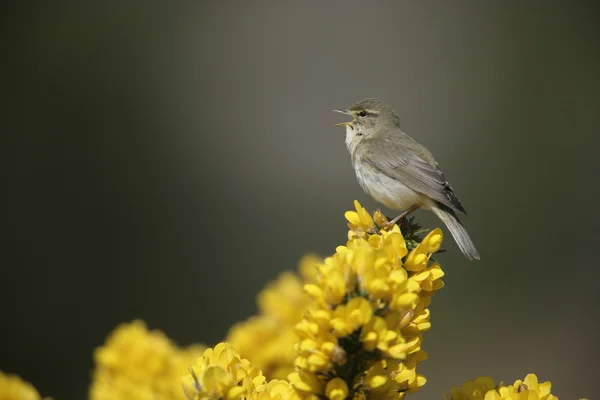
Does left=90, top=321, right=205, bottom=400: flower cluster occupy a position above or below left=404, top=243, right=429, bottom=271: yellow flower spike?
above

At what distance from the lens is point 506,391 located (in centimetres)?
157

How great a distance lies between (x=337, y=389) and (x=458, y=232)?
88.1 inches

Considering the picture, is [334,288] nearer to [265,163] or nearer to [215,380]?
[215,380]

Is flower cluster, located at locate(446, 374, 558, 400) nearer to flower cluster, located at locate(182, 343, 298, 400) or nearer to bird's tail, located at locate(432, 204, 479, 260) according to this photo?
flower cluster, located at locate(182, 343, 298, 400)

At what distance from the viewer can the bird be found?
12.3 feet

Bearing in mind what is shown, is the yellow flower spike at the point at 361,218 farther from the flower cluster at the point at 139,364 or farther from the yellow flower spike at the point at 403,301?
the flower cluster at the point at 139,364

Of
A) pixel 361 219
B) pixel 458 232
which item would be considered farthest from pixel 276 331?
pixel 458 232

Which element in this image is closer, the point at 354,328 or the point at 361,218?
the point at 354,328

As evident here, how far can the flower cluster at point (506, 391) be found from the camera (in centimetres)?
154

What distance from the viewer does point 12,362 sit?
21.7 feet

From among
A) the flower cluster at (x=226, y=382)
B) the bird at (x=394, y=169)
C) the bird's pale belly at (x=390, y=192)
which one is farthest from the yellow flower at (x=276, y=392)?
the bird's pale belly at (x=390, y=192)

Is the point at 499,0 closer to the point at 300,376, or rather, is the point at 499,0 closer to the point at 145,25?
the point at 145,25

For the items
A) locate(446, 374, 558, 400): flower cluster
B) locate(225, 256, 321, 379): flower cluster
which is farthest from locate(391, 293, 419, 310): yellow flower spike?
locate(225, 256, 321, 379): flower cluster

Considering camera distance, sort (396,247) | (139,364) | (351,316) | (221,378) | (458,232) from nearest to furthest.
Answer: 1. (351,316)
2. (221,378)
3. (396,247)
4. (139,364)
5. (458,232)
